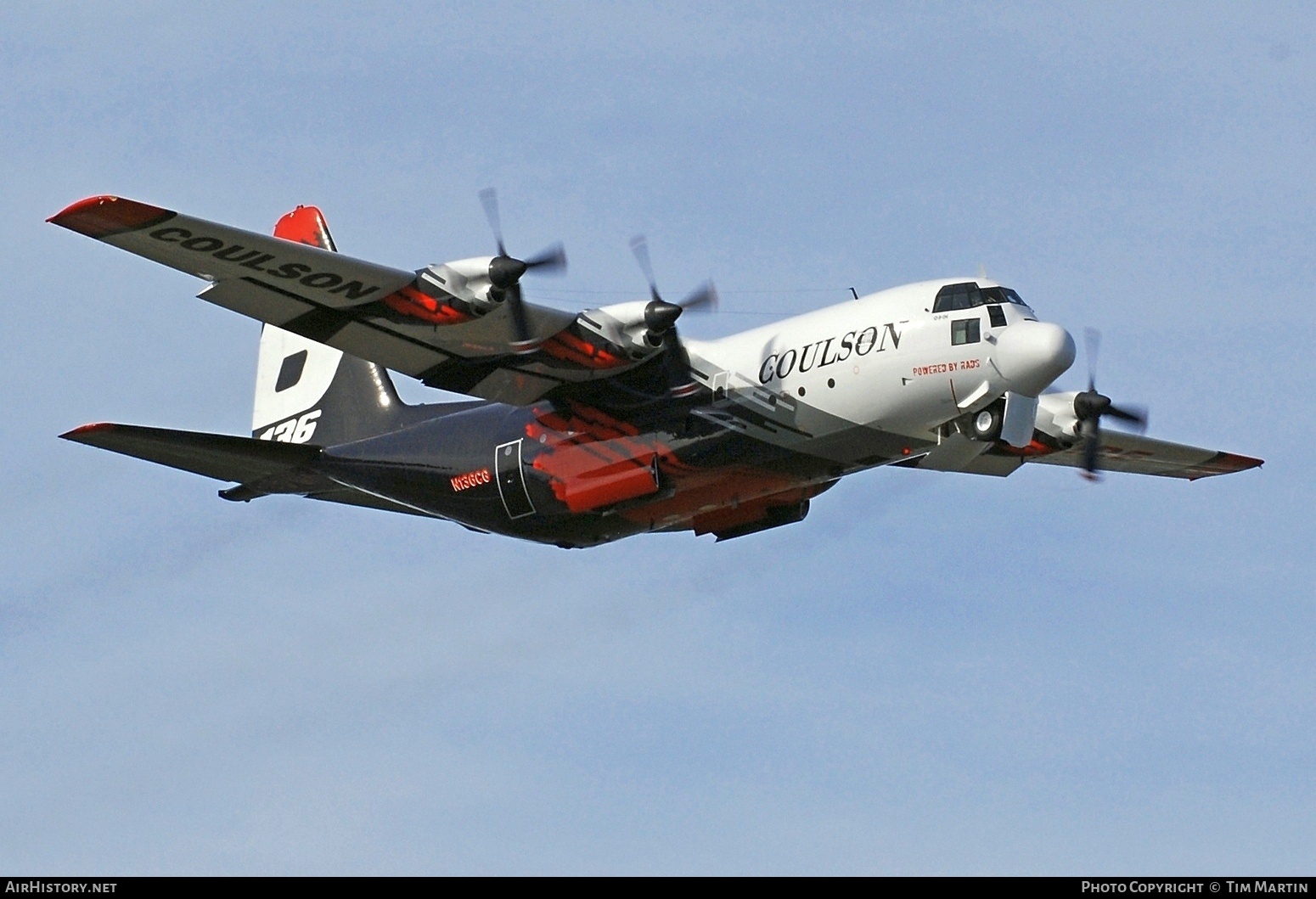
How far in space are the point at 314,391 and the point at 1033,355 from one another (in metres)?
12.6

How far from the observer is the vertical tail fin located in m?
29.8

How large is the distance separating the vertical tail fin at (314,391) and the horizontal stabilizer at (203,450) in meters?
1.42

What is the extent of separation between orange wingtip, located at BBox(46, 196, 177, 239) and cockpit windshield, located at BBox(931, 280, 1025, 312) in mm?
9627

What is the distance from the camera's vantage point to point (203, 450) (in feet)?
89.8

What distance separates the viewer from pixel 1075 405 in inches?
1096

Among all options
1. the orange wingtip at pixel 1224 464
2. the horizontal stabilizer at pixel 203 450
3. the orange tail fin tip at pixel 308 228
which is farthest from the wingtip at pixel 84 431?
the orange wingtip at pixel 1224 464

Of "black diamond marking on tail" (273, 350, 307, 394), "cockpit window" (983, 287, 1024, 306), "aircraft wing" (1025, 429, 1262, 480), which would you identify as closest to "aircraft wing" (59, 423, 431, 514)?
"black diamond marking on tail" (273, 350, 307, 394)

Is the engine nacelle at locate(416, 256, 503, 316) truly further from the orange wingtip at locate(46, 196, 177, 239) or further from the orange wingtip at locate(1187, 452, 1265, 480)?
the orange wingtip at locate(1187, 452, 1265, 480)

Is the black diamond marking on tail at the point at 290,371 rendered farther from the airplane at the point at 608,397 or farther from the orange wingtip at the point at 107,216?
the orange wingtip at the point at 107,216

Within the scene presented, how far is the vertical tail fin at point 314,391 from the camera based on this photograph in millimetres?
29781

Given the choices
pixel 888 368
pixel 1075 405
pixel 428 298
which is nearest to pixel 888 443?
pixel 888 368

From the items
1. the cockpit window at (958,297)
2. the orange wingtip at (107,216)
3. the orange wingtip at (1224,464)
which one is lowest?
the orange wingtip at (1224,464)
